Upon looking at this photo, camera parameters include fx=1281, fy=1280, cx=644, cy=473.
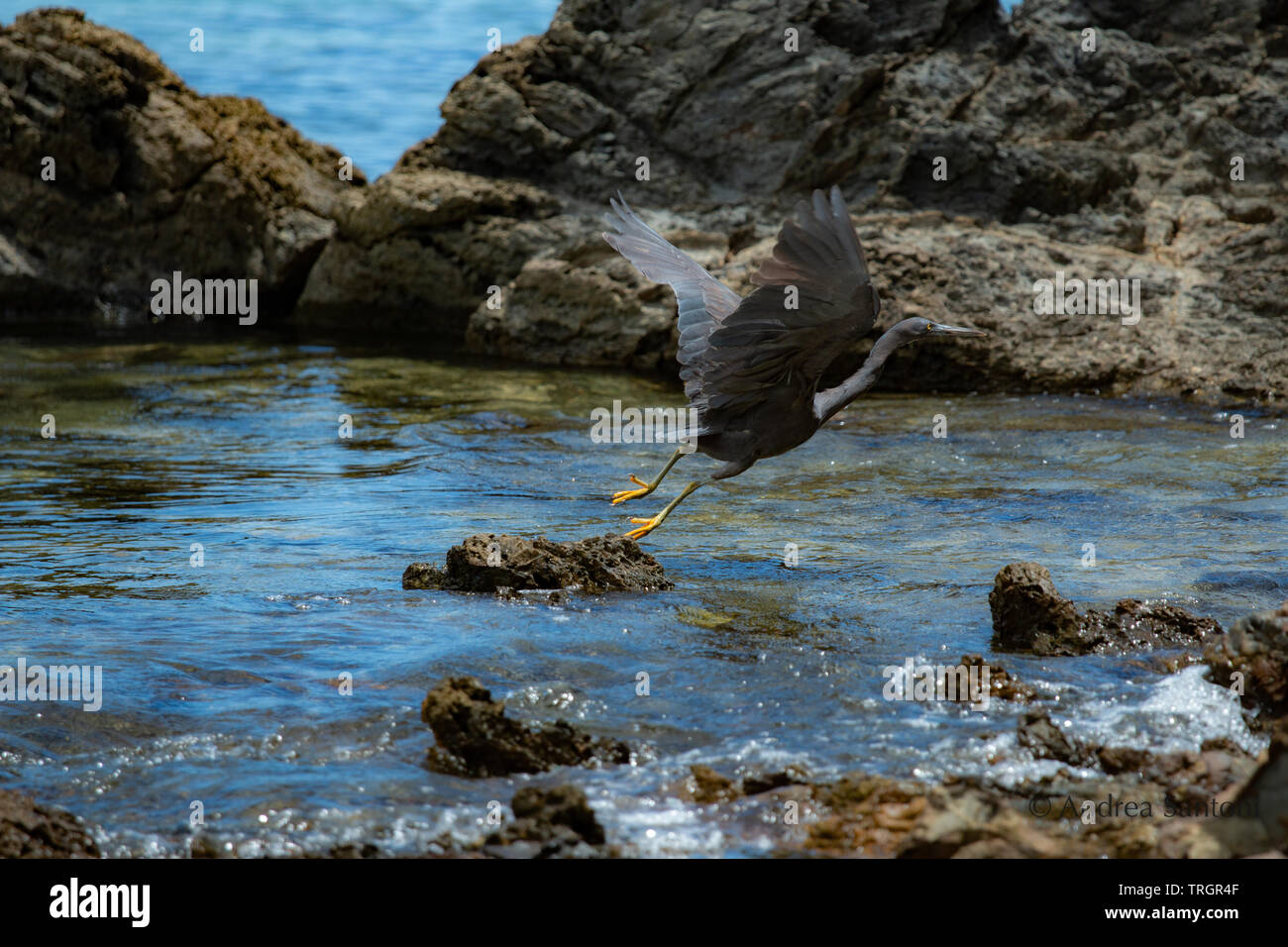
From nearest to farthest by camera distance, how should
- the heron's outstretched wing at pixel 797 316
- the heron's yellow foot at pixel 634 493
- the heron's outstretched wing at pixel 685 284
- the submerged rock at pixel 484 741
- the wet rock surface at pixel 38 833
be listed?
the wet rock surface at pixel 38 833
the submerged rock at pixel 484 741
the heron's outstretched wing at pixel 797 316
the heron's outstretched wing at pixel 685 284
the heron's yellow foot at pixel 634 493

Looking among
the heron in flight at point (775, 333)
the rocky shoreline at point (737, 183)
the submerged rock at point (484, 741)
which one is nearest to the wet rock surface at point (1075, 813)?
the submerged rock at point (484, 741)

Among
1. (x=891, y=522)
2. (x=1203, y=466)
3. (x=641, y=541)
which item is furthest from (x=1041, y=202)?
(x=641, y=541)

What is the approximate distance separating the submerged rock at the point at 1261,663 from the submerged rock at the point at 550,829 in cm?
195

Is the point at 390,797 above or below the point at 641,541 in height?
below

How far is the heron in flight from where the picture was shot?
452cm

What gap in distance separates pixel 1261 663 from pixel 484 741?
7.12 ft

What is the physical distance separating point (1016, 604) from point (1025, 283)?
6212mm

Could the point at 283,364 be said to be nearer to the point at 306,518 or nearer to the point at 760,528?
the point at 306,518

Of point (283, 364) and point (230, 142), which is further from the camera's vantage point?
point (230, 142)

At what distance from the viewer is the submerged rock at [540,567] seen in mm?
4801

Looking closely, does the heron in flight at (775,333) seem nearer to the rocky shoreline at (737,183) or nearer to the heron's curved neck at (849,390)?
the heron's curved neck at (849,390)

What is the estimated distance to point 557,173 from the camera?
1211cm

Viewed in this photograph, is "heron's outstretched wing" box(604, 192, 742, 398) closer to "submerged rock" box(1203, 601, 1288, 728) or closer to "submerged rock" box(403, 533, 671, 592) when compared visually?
"submerged rock" box(403, 533, 671, 592)

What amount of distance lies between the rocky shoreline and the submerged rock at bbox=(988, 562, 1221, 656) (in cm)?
538
